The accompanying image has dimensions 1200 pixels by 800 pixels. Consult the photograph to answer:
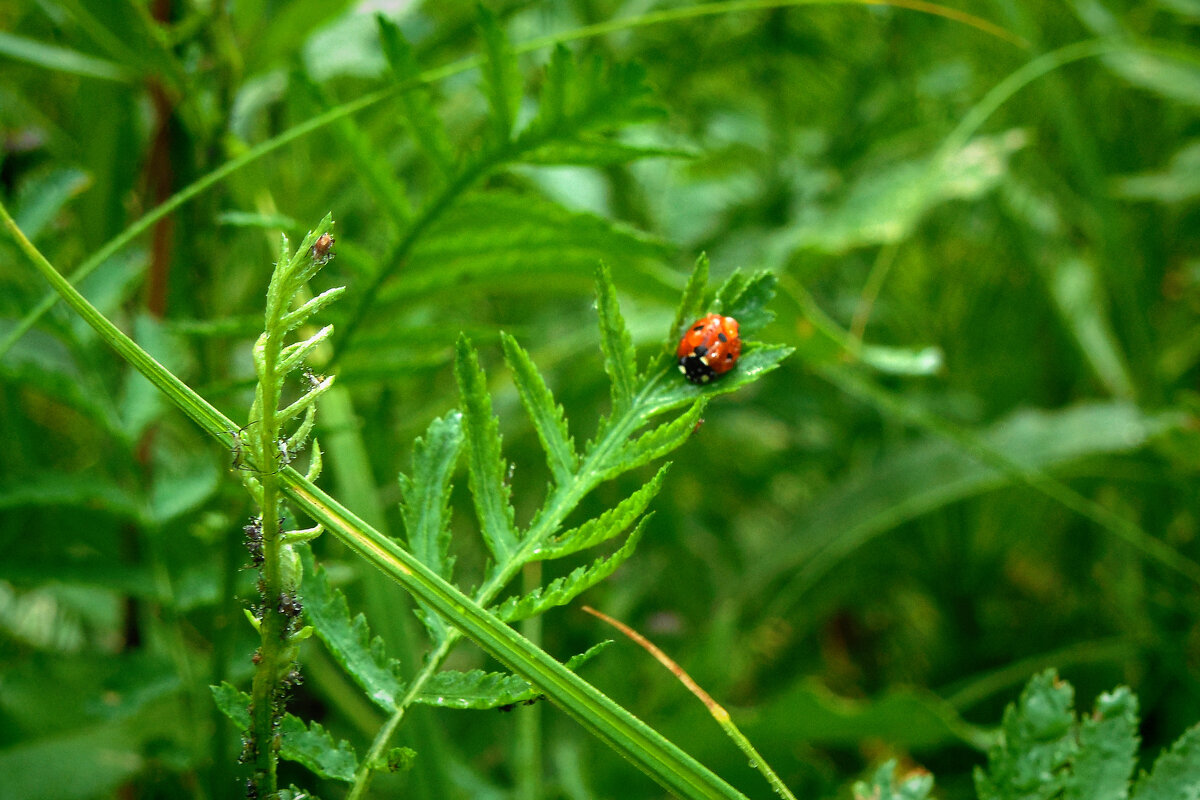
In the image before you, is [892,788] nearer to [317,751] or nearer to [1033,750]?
[1033,750]

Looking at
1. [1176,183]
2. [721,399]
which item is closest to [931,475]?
[721,399]

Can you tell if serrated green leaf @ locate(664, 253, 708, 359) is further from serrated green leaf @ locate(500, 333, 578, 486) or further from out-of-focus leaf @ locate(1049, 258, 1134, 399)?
out-of-focus leaf @ locate(1049, 258, 1134, 399)

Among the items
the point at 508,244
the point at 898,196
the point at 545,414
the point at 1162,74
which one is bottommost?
the point at 545,414

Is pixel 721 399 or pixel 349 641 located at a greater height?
pixel 721 399

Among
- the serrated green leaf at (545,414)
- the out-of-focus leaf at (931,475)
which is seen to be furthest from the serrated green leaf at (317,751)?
the out-of-focus leaf at (931,475)

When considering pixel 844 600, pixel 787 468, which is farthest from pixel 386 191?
pixel 844 600
